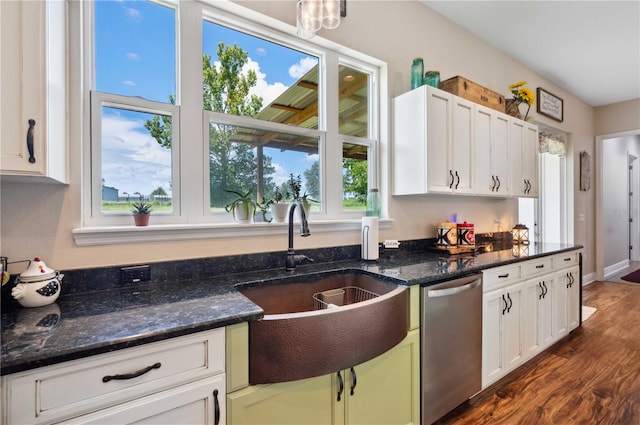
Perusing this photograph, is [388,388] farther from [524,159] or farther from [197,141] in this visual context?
[524,159]

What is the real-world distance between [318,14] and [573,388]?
2.90m

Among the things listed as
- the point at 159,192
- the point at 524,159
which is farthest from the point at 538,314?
the point at 159,192

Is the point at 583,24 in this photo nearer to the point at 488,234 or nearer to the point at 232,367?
the point at 488,234

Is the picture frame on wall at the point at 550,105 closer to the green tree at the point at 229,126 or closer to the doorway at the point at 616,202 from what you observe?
the doorway at the point at 616,202

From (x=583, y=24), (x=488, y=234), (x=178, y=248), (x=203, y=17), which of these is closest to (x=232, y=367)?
(x=178, y=248)

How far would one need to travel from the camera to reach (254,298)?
5.08 ft

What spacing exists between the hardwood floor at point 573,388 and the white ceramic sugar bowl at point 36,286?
2059 millimetres

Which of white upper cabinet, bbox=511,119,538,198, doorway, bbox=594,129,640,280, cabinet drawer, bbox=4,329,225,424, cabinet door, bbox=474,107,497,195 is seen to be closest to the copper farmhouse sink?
cabinet drawer, bbox=4,329,225,424

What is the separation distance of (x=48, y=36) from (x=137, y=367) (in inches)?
44.6

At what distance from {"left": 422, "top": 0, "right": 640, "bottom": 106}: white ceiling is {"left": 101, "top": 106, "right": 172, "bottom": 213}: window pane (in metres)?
2.51

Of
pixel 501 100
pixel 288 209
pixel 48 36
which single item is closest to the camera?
pixel 48 36

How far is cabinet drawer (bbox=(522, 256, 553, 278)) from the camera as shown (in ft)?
7.50

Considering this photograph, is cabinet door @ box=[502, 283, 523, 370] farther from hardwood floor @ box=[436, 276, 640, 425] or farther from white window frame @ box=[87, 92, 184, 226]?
white window frame @ box=[87, 92, 184, 226]

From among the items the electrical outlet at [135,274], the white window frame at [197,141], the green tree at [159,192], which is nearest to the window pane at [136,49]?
the white window frame at [197,141]
